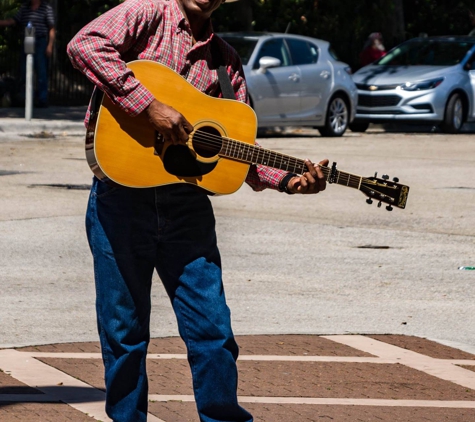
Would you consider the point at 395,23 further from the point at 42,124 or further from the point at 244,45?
the point at 42,124

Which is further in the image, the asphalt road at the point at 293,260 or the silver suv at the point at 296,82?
the silver suv at the point at 296,82

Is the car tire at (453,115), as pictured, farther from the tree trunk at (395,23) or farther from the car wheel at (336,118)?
the tree trunk at (395,23)

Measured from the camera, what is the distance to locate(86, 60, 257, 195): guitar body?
4.22 m

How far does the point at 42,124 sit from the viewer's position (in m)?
19.1

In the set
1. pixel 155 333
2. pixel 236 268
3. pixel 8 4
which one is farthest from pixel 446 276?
pixel 8 4

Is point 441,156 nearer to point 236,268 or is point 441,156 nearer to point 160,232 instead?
point 236,268

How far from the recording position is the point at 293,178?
14.6ft

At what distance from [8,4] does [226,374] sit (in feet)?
69.0

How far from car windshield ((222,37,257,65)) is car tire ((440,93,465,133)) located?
12.8 ft

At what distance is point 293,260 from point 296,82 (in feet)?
37.3

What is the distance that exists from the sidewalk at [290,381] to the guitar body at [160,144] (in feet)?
3.72

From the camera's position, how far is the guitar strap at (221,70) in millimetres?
4398

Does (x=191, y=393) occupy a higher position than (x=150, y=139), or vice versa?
(x=150, y=139)

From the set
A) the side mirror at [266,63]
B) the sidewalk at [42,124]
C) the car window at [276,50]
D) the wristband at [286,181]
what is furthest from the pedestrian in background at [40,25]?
the wristband at [286,181]
